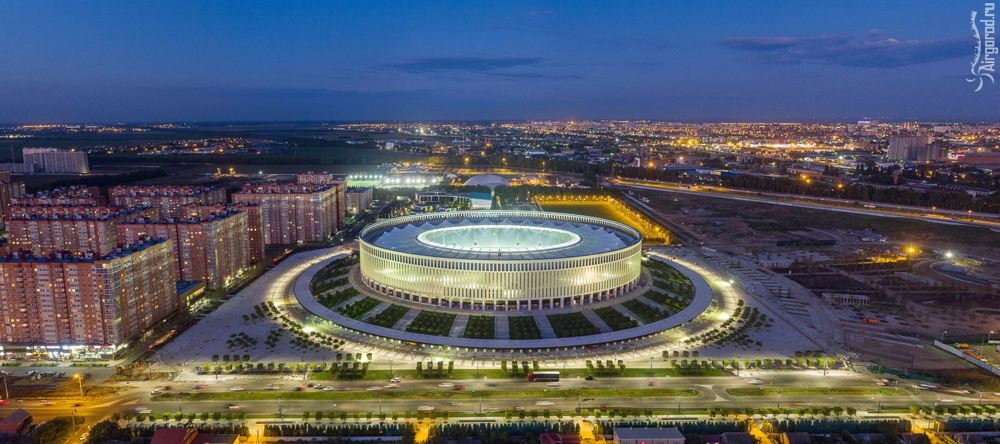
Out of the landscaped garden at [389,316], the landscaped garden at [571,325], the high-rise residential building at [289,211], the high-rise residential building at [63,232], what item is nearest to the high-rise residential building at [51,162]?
the high-rise residential building at [289,211]

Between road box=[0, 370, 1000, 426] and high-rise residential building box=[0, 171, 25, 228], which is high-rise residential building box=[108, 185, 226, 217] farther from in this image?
road box=[0, 370, 1000, 426]

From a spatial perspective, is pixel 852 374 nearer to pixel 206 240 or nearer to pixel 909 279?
pixel 909 279

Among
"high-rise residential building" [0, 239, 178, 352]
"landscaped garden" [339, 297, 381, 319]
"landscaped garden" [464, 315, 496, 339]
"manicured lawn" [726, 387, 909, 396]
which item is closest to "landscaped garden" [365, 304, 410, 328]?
"landscaped garden" [339, 297, 381, 319]

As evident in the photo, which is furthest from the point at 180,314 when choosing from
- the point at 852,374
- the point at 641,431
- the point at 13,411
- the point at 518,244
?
the point at 852,374

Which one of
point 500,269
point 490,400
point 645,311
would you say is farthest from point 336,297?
point 645,311

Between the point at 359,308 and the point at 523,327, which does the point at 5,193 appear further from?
the point at 523,327
